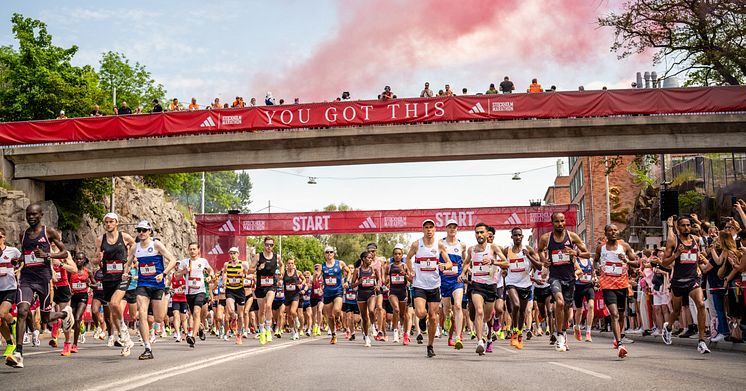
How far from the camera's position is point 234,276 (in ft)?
65.9

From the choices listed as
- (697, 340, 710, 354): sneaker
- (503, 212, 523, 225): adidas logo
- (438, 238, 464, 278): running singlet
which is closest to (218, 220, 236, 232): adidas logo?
(503, 212, 523, 225): adidas logo

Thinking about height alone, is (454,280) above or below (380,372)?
above

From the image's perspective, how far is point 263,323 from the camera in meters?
19.2

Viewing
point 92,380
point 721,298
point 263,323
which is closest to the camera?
point 92,380

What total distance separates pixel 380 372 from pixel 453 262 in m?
5.69

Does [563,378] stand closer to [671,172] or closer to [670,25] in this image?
[670,25]

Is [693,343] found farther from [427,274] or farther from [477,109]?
[477,109]

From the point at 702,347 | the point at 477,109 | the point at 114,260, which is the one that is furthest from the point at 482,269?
the point at 477,109

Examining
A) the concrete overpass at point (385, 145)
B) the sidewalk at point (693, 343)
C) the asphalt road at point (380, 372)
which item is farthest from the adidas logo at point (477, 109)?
the asphalt road at point (380, 372)

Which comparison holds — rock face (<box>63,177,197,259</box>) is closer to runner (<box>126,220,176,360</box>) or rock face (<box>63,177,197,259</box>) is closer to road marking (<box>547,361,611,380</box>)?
runner (<box>126,220,176,360</box>)

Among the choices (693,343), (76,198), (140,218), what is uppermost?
(76,198)

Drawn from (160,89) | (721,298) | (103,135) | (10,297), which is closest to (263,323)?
(10,297)

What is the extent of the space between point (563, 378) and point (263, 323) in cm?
1095

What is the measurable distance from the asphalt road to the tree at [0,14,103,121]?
3153cm
